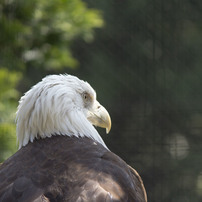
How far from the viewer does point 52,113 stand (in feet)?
8.50

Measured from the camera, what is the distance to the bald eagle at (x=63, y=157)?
2051 mm

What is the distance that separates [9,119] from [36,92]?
27.4 inches

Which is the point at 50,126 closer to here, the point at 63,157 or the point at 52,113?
the point at 52,113

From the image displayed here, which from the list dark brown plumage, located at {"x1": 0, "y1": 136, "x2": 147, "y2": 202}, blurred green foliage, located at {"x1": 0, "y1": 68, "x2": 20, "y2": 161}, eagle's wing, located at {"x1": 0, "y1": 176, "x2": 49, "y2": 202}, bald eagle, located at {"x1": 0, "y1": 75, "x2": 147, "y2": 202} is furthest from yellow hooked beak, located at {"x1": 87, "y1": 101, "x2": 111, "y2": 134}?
eagle's wing, located at {"x1": 0, "y1": 176, "x2": 49, "y2": 202}

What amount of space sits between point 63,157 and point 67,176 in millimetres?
154

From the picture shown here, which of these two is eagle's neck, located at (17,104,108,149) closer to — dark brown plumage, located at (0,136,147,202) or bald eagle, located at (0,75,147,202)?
bald eagle, located at (0,75,147,202)

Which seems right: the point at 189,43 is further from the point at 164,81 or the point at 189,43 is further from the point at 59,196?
the point at 59,196

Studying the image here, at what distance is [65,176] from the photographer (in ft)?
6.96

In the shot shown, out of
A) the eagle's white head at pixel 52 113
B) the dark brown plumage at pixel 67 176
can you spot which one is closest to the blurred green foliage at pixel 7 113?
the eagle's white head at pixel 52 113

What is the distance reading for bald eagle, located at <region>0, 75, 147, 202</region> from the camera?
205 centimetres

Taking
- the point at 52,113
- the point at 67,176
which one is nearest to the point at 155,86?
the point at 52,113

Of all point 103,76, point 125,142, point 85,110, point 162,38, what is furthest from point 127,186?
point 103,76

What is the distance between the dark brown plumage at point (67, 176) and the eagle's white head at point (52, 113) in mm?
139

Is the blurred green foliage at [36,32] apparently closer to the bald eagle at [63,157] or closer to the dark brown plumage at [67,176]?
the bald eagle at [63,157]
